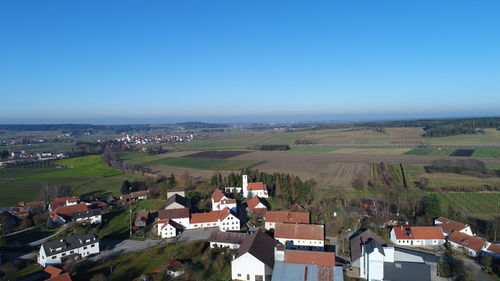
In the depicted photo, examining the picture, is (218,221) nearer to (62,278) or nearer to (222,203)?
(222,203)

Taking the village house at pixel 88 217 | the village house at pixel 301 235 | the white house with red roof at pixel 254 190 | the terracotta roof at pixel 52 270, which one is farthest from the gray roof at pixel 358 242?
the village house at pixel 88 217

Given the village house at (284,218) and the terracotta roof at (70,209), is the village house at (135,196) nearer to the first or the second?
the terracotta roof at (70,209)

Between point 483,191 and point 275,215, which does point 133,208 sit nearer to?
point 275,215

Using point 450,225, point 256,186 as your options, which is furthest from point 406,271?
point 256,186

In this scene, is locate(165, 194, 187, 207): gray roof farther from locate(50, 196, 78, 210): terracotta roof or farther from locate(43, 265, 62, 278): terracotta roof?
locate(43, 265, 62, 278): terracotta roof

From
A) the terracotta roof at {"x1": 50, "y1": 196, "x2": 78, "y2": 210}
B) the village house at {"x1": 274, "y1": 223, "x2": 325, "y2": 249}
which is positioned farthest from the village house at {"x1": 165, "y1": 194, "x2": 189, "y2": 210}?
the village house at {"x1": 274, "y1": 223, "x2": 325, "y2": 249}
